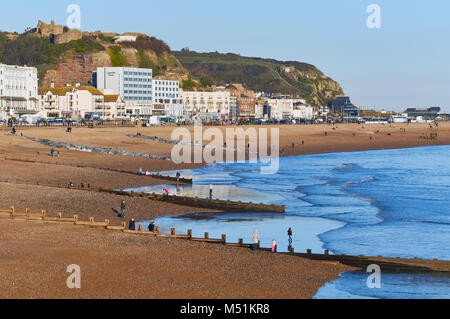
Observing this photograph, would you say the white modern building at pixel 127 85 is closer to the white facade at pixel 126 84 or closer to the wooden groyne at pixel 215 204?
the white facade at pixel 126 84

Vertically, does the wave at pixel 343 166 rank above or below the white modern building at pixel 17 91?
below

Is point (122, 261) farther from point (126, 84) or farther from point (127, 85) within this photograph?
point (127, 85)

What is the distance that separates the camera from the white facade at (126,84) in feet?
629

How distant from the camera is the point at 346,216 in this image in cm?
4166

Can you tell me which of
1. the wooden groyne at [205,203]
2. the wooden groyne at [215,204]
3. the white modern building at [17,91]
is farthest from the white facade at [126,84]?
the wooden groyne at [215,204]

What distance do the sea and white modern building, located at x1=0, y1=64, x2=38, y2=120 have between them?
2990 inches

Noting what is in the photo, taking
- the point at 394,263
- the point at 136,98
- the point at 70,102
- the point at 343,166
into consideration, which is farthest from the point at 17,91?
the point at 394,263

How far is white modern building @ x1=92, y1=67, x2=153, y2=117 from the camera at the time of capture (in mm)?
190500

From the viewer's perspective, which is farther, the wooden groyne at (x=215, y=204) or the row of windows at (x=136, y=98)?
the row of windows at (x=136, y=98)

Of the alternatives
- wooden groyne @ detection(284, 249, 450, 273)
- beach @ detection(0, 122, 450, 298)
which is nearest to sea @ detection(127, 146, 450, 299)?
wooden groyne @ detection(284, 249, 450, 273)

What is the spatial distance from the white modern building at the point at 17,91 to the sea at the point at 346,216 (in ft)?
249

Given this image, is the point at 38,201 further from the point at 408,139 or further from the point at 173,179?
the point at 408,139

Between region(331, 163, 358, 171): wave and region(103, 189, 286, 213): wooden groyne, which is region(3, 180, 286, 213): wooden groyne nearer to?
region(103, 189, 286, 213): wooden groyne
